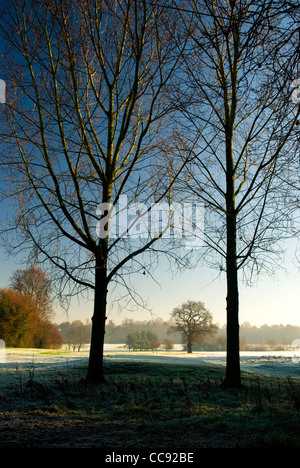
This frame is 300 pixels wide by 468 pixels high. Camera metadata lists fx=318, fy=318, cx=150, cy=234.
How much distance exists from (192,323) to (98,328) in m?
38.0

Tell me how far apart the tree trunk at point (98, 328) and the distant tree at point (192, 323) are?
3676cm

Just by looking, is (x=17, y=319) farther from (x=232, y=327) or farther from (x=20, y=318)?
(x=232, y=327)

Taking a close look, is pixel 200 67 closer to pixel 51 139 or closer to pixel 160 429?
pixel 51 139

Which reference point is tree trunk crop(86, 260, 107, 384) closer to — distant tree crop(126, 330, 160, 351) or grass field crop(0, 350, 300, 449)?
grass field crop(0, 350, 300, 449)

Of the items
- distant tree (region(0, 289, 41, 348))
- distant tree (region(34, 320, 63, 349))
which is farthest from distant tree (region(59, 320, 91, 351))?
distant tree (region(0, 289, 41, 348))

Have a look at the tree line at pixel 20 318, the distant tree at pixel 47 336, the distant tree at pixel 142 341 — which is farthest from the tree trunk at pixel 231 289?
the distant tree at pixel 142 341

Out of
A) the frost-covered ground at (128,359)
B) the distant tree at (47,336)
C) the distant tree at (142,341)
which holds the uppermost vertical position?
the frost-covered ground at (128,359)

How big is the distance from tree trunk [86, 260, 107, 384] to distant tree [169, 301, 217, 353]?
36.8m

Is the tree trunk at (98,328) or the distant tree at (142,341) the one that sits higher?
the tree trunk at (98,328)

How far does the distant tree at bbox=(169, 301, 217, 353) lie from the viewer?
139ft

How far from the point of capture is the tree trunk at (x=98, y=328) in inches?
278

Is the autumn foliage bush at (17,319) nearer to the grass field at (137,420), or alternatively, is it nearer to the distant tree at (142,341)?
the distant tree at (142,341)

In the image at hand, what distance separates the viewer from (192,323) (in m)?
43.3

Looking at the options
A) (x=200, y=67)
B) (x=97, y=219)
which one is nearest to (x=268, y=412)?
(x=97, y=219)
